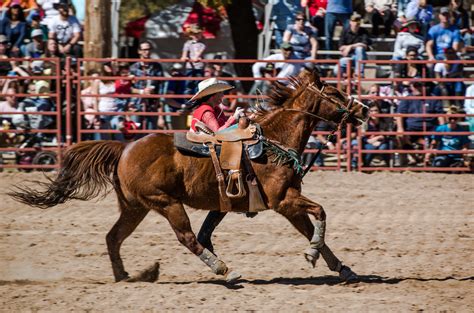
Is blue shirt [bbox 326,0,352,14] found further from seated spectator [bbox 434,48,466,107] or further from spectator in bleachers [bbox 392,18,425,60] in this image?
seated spectator [bbox 434,48,466,107]

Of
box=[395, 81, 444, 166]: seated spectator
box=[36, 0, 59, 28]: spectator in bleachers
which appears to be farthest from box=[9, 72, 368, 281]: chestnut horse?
box=[36, 0, 59, 28]: spectator in bleachers

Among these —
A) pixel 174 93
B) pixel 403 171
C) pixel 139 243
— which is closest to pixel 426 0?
pixel 403 171

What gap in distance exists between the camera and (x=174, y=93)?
14.7 m

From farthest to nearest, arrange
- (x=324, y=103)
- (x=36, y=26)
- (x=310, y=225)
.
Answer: (x=36, y=26) → (x=324, y=103) → (x=310, y=225)

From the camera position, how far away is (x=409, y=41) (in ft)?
49.2

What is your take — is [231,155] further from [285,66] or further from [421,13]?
[421,13]

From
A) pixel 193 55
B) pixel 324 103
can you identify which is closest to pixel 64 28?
pixel 193 55

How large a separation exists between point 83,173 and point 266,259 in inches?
75.2

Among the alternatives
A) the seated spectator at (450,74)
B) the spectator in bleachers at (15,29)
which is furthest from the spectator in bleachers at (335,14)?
the spectator in bleachers at (15,29)

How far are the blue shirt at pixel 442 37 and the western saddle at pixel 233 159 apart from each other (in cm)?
810

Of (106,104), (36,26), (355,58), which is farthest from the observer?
(36,26)

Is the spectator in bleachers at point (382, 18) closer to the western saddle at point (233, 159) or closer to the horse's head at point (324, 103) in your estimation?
the horse's head at point (324, 103)

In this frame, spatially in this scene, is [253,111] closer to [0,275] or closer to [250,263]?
[250,263]

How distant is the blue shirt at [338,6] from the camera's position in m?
15.5
